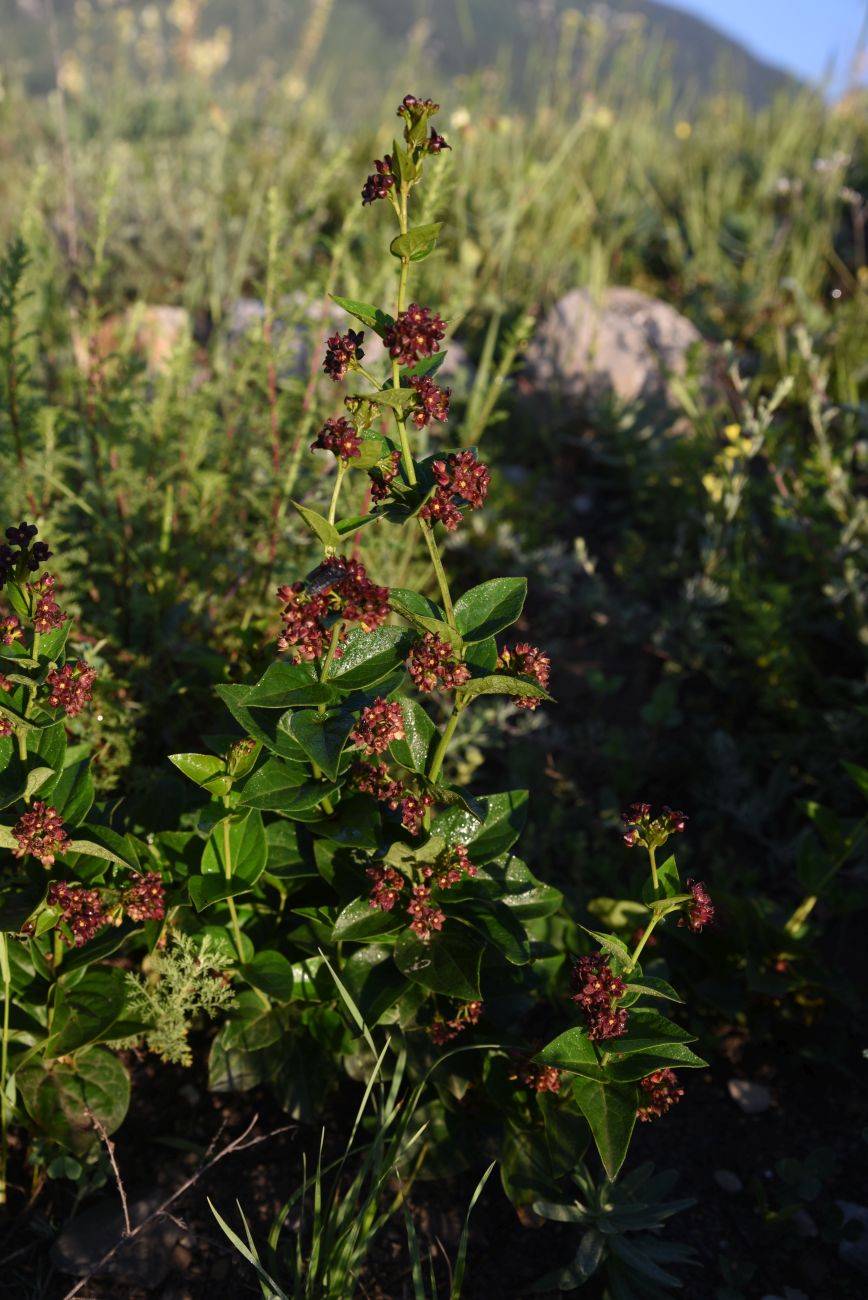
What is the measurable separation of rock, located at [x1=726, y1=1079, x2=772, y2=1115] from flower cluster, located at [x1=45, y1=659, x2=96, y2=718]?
59.8 inches

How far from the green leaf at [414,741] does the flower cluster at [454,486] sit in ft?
1.28

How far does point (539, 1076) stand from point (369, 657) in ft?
2.48

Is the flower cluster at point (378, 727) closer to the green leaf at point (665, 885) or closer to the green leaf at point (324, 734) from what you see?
the green leaf at point (324, 734)

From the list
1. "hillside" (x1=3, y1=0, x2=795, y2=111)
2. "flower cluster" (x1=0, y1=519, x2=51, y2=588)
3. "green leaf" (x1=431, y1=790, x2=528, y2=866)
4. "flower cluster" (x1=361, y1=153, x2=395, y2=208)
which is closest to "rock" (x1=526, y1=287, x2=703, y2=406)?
"hillside" (x1=3, y1=0, x2=795, y2=111)

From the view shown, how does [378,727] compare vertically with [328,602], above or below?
below

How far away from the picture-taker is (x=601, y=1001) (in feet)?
4.89

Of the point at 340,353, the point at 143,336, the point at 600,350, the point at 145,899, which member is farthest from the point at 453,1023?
the point at 143,336

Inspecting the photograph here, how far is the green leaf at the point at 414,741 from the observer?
1659 millimetres

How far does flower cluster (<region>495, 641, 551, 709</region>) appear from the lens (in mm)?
1475

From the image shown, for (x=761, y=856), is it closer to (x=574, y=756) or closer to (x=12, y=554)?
(x=574, y=756)

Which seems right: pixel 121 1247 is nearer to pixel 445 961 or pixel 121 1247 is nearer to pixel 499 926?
pixel 445 961

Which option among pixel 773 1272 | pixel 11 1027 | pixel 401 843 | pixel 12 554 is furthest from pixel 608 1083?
pixel 12 554

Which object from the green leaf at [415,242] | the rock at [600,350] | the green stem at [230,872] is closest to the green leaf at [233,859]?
the green stem at [230,872]

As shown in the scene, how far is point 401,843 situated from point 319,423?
1516 mm
